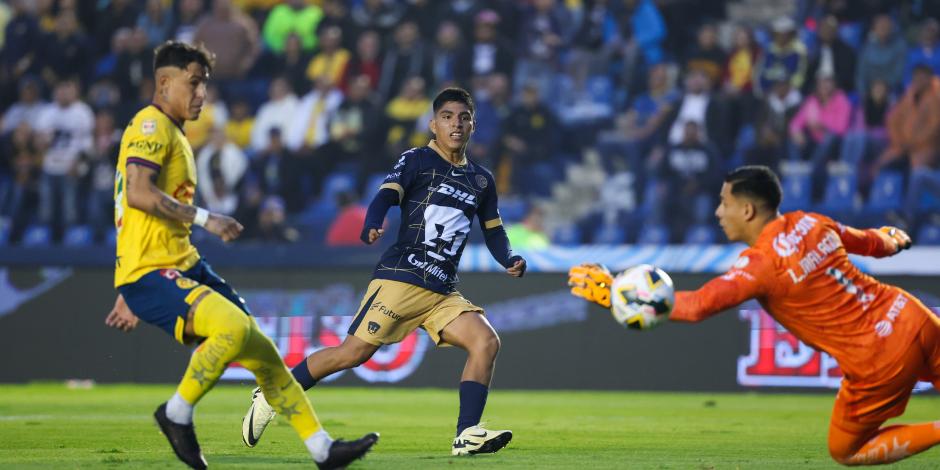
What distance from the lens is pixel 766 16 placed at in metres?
19.4

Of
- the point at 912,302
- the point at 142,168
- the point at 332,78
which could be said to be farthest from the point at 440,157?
the point at 332,78

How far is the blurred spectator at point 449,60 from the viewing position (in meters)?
19.1

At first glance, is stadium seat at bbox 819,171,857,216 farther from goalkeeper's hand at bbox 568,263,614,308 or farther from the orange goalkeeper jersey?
goalkeeper's hand at bbox 568,263,614,308

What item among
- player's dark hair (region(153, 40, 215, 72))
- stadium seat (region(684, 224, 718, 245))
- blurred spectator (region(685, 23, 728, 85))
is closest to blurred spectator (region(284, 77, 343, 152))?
blurred spectator (region(685, 23, 728, 85))

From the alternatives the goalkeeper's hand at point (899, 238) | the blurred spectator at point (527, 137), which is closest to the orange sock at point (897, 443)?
the goalkeeper's hand at point (899, 238)

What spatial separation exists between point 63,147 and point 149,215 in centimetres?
1333

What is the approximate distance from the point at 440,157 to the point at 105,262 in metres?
8.30

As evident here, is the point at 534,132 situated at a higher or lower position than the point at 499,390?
higher

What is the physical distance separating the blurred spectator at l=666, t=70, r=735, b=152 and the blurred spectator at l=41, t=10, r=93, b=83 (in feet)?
30.8

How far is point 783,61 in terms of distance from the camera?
18.0 metres

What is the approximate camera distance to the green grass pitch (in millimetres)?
7355

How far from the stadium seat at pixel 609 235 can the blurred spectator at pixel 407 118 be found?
9.70 ft

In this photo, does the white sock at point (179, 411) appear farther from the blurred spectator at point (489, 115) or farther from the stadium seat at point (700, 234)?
A: the blurred spectator at point (489, 115)

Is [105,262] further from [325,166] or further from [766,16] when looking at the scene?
[766,16]
